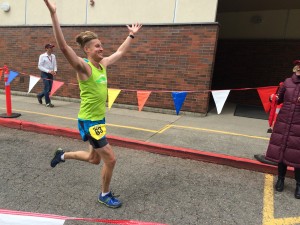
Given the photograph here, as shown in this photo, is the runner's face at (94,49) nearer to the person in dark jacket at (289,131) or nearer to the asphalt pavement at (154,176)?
Result: the asphalt pavement at (154,176)

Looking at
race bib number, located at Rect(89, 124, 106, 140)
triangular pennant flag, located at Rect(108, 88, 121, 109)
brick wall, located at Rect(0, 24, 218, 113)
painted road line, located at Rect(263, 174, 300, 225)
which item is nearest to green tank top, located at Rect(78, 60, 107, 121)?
race bib number, located at Rect(89, 124, 106, 140)

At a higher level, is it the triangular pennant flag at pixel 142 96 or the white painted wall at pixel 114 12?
the white painted wall at pixel 114 12

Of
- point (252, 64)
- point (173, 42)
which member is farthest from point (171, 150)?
point (252, 64)

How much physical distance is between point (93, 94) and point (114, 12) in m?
6.40

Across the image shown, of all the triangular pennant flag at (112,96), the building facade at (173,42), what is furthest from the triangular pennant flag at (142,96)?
the triangular pennant flag at (112,96)

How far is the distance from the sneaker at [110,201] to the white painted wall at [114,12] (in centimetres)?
584

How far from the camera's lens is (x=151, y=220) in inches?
118

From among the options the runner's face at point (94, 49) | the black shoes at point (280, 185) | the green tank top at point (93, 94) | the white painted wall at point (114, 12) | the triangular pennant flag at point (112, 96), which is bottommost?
the black shoes at point (280, 185)

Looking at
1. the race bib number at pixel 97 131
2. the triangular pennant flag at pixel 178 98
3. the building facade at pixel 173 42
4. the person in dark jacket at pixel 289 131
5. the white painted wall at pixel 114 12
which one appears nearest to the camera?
the race bib number at pixel 97 131

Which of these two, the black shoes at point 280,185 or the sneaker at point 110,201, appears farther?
the black shoes at point 280,185

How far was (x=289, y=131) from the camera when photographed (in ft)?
12.0

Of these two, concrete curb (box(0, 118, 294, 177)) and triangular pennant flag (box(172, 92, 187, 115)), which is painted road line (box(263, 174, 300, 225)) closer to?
concrete curb (box(0, 118, 294, 177))

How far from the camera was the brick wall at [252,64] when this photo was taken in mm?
10633

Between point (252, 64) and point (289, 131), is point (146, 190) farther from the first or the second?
point (252, 64)
